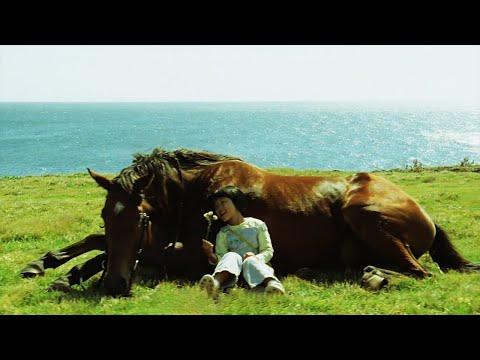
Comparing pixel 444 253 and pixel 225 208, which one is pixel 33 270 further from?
pixel 444 253

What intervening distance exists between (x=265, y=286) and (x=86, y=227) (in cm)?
526

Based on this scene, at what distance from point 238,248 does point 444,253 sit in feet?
9.57

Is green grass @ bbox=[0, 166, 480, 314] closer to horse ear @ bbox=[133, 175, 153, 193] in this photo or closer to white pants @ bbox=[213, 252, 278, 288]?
white pants @ bbox=[213, 252, 278, 288]

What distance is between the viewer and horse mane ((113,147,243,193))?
6.07 meters

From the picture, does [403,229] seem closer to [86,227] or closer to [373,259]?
[373,259]

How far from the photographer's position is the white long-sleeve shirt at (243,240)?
20.4ft

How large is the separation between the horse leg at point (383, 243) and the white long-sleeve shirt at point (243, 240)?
1.30m

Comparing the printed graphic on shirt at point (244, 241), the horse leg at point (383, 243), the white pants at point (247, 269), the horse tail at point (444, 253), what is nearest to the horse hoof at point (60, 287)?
the white pants at point (247, 269)

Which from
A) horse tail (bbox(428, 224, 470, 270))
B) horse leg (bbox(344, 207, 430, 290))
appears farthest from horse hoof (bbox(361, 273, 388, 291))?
horse tail (bbox(428, 224, 470, 270))

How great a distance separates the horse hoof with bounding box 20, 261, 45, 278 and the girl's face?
2.53 m

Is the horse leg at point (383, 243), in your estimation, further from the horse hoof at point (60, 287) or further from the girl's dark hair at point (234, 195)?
the horse hoof at point (60, 287)

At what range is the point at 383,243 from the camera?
659 centimetres
